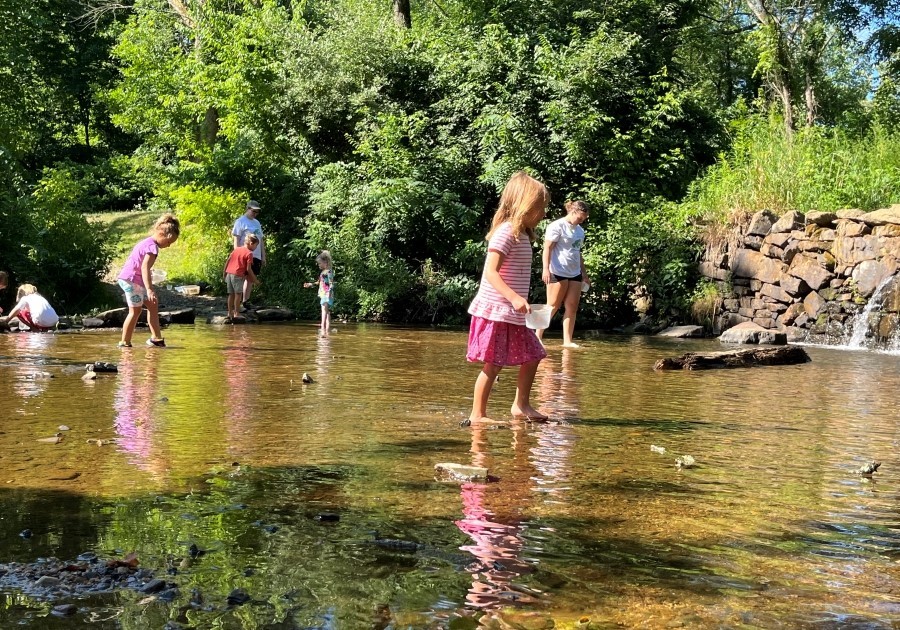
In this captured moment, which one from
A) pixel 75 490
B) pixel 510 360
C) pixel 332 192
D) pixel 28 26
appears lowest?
pixel 75 490

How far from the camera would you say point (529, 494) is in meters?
5.16

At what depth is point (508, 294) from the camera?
7188mm

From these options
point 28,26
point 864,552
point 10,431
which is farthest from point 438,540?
point 28,26

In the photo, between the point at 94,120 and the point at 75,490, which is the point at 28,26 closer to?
the point at 94,120

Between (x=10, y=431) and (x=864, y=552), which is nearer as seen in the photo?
(x=864, y=552)

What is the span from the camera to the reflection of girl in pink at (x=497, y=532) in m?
3.57

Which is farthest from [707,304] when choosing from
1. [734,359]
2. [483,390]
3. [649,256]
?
[483,390]

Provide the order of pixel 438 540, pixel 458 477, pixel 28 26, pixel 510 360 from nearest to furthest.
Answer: pixel 438 540 < pixel 458 477 < pixel 510 360 < pixel 28 26

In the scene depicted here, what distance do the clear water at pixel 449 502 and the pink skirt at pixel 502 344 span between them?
52 cm

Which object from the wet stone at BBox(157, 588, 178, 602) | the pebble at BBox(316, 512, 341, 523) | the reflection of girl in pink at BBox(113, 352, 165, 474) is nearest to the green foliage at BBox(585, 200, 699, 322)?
the reflection of girl in pink at BBox(113, 352, 165, 474)

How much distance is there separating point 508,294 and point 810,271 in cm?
1319

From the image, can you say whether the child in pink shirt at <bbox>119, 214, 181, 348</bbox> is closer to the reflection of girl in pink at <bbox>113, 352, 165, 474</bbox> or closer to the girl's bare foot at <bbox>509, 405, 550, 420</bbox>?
the reflection of girl in pink at <bbox>113, 352, 165, 474</bbox>

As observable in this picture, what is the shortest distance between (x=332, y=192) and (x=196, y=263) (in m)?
6.04

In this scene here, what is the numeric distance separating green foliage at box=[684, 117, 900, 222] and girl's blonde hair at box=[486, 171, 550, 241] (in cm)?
1429
